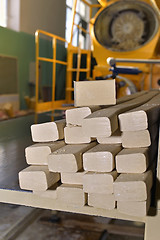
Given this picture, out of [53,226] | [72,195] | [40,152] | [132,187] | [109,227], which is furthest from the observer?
[53,226]

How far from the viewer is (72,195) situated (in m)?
1.23

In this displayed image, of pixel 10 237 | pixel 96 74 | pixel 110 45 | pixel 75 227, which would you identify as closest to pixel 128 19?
pixel 110 45

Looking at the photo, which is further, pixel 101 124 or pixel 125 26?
pixel 125 26

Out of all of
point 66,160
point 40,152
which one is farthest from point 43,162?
point 66,160

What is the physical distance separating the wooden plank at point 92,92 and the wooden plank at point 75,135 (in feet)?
0.45

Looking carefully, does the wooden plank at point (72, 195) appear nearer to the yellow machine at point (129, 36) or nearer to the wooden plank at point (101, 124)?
the wooden plank at point (101, 124)

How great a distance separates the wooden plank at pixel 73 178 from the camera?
1.23 metres

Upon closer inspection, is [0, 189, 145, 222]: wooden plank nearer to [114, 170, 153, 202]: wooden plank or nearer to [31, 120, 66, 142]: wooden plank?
[114, 170, 153, 202]: wooden plank

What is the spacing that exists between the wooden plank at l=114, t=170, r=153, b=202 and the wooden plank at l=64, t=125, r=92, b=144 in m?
0.25

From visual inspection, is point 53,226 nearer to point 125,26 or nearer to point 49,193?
point 125,26

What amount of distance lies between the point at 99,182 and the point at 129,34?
10.8 feet

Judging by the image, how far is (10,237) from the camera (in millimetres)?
3479

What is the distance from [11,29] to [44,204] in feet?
14.5

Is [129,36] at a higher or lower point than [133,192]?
higher
